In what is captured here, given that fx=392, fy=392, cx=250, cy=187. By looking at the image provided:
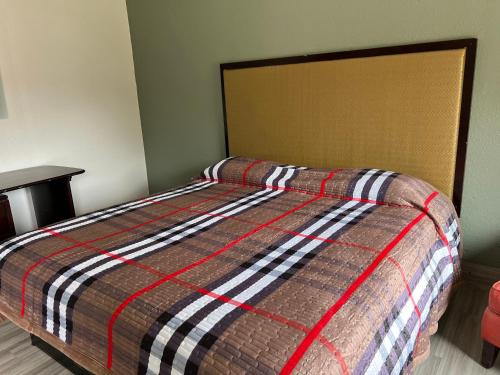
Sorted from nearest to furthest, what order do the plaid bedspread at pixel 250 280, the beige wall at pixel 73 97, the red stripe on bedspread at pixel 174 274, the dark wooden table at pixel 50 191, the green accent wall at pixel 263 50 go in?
the plaid bedspread at pixel 250 280 < the red stripe on bedspread at pixel 174 274 < the green accent wall at pixel 263 50 < the dark wooden table at pixel 50 191 < the beige wall at pixel 73 97

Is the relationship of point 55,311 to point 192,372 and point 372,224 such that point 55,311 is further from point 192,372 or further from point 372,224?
point 372,224

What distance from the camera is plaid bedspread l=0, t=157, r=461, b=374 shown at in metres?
1.02

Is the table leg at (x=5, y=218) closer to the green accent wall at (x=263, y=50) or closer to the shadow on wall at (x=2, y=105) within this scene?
the shadow on wall at (x=2, y=105)

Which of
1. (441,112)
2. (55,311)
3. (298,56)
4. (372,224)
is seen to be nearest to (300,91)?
(298,56)

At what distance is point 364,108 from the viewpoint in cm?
227

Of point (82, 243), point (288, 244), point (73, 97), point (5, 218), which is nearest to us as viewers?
point (288, 244)

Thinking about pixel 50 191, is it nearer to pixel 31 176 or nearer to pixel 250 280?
pixel 31 176

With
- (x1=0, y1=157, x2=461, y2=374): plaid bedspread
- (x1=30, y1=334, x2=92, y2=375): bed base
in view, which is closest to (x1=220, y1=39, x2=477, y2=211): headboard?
(x1=0, y1=157, x2=461, y2=374): plaid bedspread

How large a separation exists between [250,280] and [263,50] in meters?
1.82

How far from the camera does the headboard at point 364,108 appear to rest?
203cm

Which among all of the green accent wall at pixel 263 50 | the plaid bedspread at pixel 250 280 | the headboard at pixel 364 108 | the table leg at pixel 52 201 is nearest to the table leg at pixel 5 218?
the table leg at pixel 52 201

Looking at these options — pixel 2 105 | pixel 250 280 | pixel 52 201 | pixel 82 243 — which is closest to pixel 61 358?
pixel 82 243

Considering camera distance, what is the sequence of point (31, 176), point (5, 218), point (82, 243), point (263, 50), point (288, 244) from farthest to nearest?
point (263, 50)
point (31, 176)
point (5, 218)
point (82, 243)
point (288, 244)

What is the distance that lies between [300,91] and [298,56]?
22 centimetres
